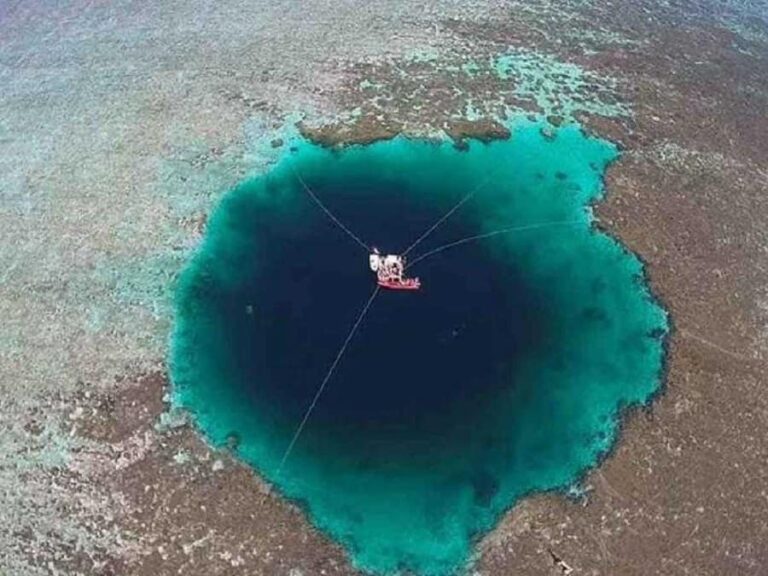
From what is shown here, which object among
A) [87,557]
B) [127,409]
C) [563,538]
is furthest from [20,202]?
[563,538]

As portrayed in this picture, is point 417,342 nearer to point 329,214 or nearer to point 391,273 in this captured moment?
point 391,273

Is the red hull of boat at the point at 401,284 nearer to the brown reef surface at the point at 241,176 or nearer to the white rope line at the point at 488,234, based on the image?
the white rope line at the point at 488,234

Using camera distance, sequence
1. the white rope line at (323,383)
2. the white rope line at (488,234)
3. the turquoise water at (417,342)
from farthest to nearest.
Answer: the white rope line at (488,234) → the white rope line at (323,383) → the turquoise water at (417,342)

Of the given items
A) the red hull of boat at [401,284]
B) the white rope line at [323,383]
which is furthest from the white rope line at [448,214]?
the white rope line at [323,383]

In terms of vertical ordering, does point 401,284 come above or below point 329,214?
below

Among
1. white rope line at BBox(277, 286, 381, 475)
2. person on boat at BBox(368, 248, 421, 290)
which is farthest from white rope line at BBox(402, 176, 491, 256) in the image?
white rope line at BBox(277, 286, 381, 475)

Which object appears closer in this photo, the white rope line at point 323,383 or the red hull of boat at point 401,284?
the white rope line at point 323,383

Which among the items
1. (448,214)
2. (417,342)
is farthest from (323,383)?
(448,214)
